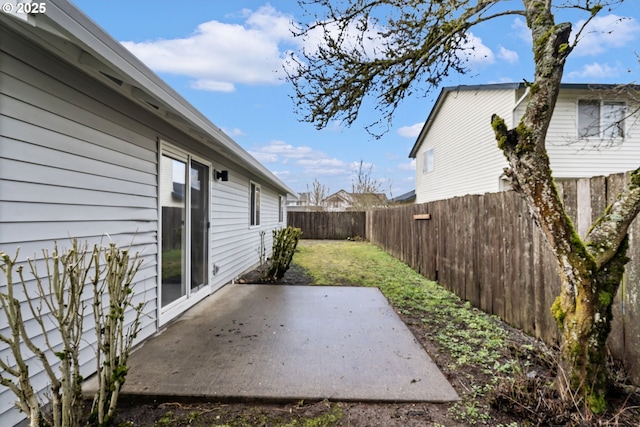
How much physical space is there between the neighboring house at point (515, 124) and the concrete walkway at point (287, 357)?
6212 mm

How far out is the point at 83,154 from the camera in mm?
2516

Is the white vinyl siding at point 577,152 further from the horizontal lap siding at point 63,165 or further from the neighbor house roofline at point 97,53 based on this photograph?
the horizontal lap siding at point 63,165

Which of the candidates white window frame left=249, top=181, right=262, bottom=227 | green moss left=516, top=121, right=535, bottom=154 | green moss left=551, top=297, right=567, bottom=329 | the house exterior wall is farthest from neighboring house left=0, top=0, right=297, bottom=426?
the house exterior wall

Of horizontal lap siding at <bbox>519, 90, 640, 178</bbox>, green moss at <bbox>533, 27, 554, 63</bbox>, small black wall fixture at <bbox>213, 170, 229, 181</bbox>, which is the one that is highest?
horizontal lap siding at <bbox>519, 90, 640, 178</bbox>

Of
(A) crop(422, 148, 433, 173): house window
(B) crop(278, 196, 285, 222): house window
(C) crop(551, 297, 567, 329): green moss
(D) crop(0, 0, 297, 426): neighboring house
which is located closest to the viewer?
(D) crop(0, 0, 297, 426): neighboring house

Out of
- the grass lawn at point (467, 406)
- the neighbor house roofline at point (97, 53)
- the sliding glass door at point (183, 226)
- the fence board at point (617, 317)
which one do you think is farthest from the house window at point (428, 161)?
the neighbor house roofline at point (97, 53)

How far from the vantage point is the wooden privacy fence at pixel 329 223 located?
1786 centimetres

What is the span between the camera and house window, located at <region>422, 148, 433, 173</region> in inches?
574

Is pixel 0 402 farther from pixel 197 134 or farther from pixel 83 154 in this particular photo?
pixel 197 134

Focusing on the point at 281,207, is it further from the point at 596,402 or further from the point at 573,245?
the point at 596,402

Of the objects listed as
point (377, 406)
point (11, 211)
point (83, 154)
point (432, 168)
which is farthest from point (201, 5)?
point (432, 168)

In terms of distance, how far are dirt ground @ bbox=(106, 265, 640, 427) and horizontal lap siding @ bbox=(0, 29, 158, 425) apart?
2.73 feet

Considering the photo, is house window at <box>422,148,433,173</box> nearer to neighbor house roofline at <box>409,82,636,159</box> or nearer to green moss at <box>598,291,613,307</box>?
neighbor house roofline at <box>409,82,636,159</box>

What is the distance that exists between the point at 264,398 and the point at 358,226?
51.6 feet
